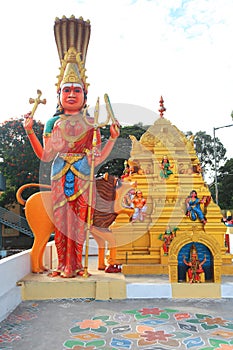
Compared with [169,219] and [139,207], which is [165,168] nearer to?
[139,207]

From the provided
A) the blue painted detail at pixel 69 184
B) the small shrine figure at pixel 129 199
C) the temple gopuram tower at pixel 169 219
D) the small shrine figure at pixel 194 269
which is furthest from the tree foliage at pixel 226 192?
the blue painted detail at pixel 69 184

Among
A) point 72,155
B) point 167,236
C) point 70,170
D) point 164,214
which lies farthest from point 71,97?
point 167,236

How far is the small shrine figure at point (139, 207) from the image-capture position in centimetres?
833

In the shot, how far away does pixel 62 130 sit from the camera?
7.12 meters

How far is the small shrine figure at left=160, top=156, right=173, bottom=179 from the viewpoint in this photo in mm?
8961

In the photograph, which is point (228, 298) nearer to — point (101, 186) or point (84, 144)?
point (101, 186)

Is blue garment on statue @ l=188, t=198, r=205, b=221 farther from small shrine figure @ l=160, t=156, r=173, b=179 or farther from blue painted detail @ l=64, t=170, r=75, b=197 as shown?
blue painted detail @ l=64, t=170, r=75, b=197

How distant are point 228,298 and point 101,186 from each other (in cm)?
336

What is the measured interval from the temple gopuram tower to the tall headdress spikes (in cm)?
282

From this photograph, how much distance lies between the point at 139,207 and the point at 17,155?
45.0ft

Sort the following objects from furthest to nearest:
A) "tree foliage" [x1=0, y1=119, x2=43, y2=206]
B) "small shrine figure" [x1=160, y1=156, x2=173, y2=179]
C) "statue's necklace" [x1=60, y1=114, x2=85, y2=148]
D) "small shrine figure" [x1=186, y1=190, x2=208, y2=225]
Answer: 1. "tree foliage" [x1=0, y1=119, x2=43, y2=206]
2. "small shrine figure" [x1=160, y1=156, x2=173, y2=179]
3. "small shrine figure" [x1=186, y1=190, x2=208, y2=225]
4. "statue's necklace" [x1=60, y1=114, x2=85, y2=148]

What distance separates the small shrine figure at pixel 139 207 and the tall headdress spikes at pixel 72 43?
2833mm

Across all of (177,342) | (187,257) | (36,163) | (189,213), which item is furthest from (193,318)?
(36,163)

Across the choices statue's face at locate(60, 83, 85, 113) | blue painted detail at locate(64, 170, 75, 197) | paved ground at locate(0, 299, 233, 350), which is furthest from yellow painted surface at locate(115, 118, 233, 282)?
statue's face at locate(60, 83, 85, 113)
